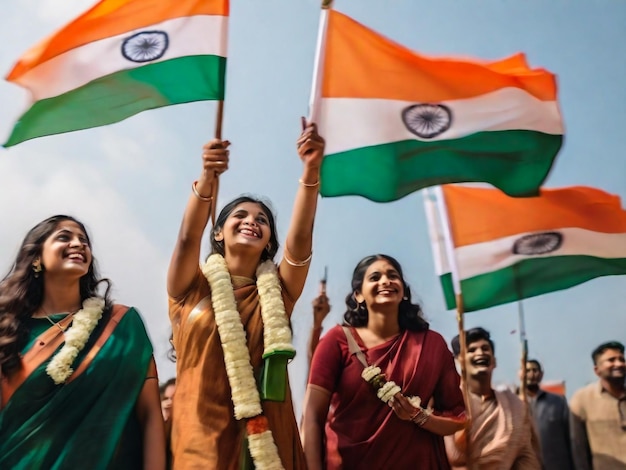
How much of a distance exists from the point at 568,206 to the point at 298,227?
340 cm

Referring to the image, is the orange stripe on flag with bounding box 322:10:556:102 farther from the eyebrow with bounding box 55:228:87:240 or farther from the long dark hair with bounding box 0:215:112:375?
the long dark hair with bounding box 0:215:112:375

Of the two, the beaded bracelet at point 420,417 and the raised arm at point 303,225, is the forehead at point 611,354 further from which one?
the raised arm at point 303,225

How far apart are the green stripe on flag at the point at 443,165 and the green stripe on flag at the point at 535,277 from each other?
112 cm

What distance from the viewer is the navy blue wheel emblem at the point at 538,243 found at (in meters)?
6.89

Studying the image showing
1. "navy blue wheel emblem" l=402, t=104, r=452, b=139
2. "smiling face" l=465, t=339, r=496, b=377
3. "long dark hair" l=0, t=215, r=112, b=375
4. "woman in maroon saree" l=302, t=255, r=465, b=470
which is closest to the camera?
"long dark hair" l=0, t=215, r=112, b=375

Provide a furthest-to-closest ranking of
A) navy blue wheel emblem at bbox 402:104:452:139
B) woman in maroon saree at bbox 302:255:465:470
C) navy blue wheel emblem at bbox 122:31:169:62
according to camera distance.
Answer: navy blue wheel emblem at bbox 402:104:452:139 → navy blue wheel emblem at bbox 122:31:169:62 → woman in maroon saree at bbox 302:255:465:470

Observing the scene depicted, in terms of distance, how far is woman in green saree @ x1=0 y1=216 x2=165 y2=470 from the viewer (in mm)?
3896

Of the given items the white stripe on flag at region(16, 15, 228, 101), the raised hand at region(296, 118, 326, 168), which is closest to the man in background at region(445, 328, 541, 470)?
the raised hand at region(296, 118, 326, 168)

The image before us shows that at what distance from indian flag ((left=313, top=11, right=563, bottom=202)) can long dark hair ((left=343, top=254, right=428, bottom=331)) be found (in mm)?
649

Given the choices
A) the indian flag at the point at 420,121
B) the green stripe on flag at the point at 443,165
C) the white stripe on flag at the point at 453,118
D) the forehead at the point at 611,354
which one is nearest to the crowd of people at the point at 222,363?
the green stripe on flag at the point at 443,165

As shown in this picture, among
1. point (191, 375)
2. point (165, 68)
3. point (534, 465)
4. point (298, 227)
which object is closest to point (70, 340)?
point (191, 375)

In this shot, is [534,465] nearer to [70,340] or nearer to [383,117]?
[383,117]

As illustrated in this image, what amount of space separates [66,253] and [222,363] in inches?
39.5

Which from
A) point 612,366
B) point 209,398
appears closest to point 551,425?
point 612,366
